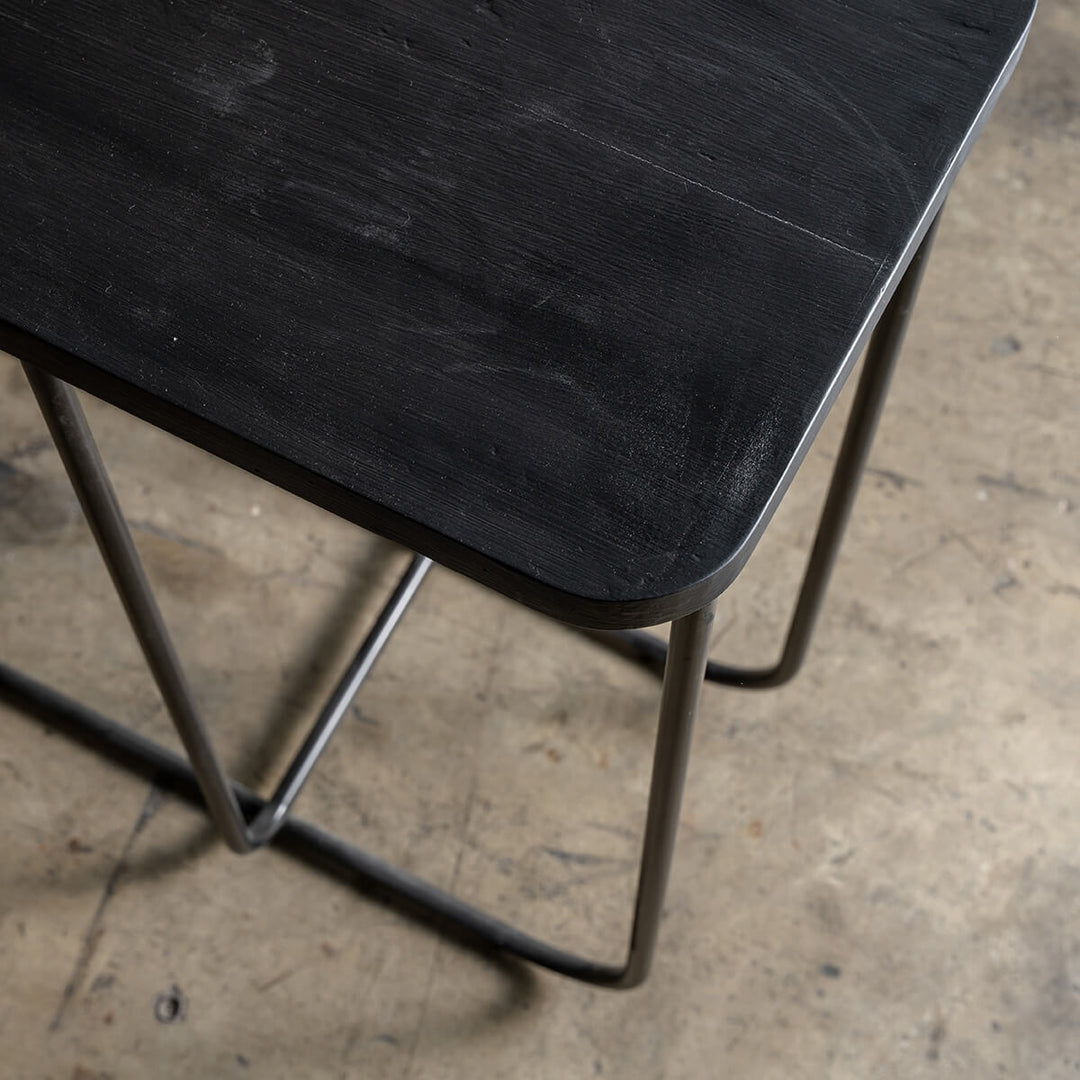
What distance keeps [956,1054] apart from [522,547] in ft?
2.98

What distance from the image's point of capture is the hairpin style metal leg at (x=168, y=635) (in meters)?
0.84

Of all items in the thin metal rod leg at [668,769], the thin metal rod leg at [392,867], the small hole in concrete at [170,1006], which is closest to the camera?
the thin metal rod leg at [668,769]

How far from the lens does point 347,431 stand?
0.66 meters

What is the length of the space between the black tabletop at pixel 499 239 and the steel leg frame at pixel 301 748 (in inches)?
4.6

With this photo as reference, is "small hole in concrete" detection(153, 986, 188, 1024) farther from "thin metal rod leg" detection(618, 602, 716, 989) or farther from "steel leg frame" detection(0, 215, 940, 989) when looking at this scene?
"thin metal rod leg" detection(618, 602, 716, 989)

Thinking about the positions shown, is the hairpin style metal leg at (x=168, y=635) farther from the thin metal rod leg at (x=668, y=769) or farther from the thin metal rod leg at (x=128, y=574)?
the thin metal rod leg at (x=668, y=769)

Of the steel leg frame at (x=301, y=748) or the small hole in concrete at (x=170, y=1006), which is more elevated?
the steel leg frame at (x=301, y=748)

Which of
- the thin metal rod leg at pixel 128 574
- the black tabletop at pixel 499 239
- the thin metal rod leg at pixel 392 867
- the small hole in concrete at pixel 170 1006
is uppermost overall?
the black tabletop at pixel 499 239

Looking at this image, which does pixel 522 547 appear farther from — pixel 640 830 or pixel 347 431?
pixel 640 830

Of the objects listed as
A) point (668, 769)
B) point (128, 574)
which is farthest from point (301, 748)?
point (668, 769)

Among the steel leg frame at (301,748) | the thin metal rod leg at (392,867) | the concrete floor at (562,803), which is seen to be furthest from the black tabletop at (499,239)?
the concrete floor at (562,803)

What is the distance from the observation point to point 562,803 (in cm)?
139

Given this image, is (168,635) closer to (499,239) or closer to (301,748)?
(301,748)

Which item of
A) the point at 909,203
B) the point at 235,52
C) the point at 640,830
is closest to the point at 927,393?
the point at 640,830
